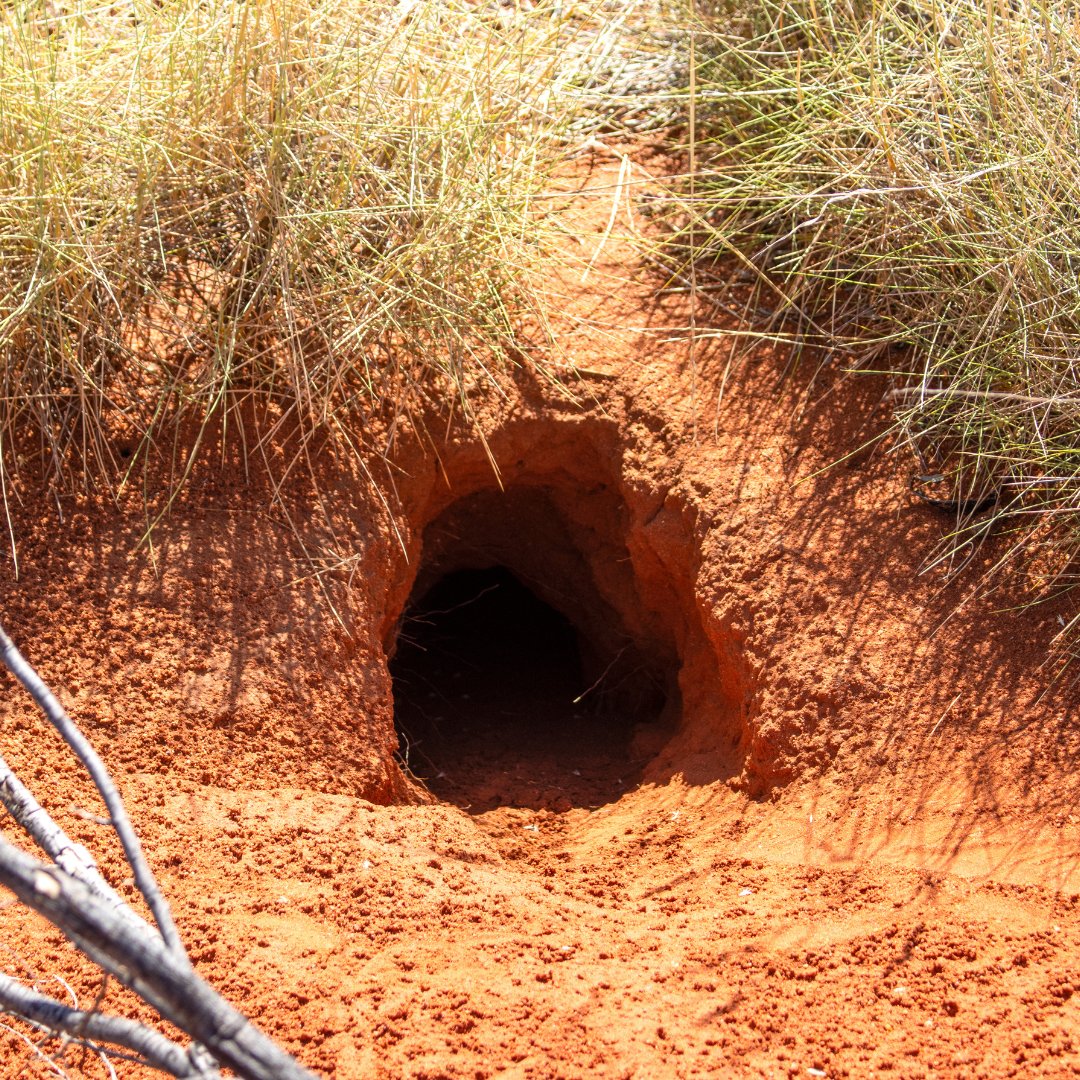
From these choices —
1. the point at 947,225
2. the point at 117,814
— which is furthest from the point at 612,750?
the point at 117,814

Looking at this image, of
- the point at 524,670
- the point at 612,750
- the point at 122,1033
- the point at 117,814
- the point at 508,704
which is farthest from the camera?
the point at 524,670

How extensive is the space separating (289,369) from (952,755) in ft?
6.22

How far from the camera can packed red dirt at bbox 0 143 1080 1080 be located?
219cm

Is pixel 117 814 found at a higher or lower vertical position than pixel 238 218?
lower

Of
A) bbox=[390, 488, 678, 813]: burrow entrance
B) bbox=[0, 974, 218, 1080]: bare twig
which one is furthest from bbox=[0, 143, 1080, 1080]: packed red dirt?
bbox=[0, 974, 218, 1080]: bare twig

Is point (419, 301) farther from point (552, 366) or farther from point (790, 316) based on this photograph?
point (790, 316)

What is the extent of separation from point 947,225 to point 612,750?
186 cm

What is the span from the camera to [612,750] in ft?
12.8

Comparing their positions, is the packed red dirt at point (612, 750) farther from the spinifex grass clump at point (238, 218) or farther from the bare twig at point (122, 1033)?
the bare twig at point (122, 1033)

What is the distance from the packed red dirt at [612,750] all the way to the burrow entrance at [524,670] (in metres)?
0.02

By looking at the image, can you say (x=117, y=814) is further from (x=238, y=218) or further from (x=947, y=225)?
(x=947, y=225)

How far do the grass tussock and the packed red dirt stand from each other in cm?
16

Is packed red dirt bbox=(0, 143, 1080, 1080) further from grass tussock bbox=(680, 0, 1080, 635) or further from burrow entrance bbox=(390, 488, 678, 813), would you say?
grass tussock bbox=(680, 0, 1080, 635)

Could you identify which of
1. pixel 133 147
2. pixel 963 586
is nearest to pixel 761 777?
pixel 963 586
